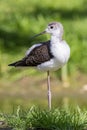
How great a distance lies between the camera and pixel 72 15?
17938mm

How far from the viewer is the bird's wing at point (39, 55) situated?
9.06m

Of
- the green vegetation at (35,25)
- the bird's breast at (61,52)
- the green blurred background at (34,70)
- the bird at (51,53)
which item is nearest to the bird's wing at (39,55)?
the bird at (51,53)

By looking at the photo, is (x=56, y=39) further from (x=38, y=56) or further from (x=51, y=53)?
(x=38, y=56)

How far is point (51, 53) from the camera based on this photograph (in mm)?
8977

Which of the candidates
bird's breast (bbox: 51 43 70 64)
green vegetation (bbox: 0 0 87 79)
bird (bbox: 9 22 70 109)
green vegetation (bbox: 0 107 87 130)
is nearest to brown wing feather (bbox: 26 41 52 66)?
bird (bbox: 9 22 70 109)

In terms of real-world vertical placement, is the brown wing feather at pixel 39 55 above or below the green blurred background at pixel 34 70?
below

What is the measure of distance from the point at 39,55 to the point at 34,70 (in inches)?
207

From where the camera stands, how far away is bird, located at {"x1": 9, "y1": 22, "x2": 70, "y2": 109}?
8852 mm

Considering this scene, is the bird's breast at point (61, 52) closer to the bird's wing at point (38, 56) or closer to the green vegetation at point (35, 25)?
the bird's wing at point (38, 56)

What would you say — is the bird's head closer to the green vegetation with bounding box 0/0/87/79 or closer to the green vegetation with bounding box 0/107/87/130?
the green vegetation with bounding box 0/107/87/130

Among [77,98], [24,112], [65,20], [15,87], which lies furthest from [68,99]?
[24,112]

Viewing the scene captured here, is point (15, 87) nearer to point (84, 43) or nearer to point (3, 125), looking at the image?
point (84, 43)

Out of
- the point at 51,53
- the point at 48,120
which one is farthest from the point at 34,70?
the point at 48,120

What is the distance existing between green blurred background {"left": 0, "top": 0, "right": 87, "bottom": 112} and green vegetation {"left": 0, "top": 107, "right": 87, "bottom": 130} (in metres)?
3.67
